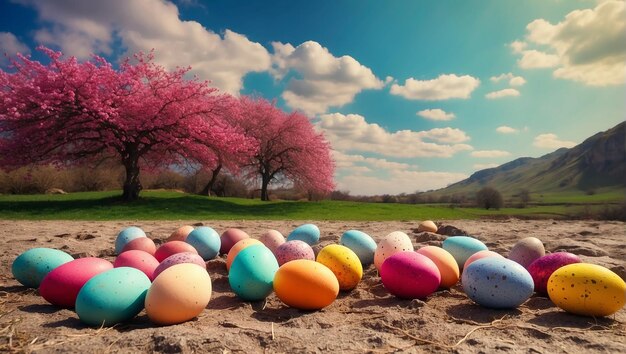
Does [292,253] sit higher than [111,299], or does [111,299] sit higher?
[292,253]

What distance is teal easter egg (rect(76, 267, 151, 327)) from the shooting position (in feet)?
12.3

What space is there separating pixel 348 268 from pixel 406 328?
1.68m

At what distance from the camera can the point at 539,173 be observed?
183 meters

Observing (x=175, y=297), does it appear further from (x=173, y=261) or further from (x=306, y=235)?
(x=306, y=235)

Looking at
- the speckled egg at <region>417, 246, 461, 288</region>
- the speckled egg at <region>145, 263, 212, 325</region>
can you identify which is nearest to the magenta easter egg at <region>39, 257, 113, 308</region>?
the speckled egg at <region>145, 263, 212, 325</region>

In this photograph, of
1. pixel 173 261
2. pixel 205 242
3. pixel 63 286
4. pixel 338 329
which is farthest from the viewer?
pixel 205 242

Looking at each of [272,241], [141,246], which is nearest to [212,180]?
[141,246]

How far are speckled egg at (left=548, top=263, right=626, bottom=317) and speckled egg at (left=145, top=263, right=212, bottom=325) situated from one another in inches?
158

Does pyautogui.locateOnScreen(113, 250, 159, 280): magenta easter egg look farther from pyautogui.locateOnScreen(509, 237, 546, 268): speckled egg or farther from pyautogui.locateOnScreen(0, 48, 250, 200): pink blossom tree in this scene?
pyautogui.locateOnScreen(0, 48, 250, 200): pink blossom tree

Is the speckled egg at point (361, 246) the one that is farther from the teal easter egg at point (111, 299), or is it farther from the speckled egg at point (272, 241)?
the teal easter egg at point (111, 299)

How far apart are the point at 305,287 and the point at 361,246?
2.76m

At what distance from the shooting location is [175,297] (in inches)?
148

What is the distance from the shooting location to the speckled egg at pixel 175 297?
3750 mm

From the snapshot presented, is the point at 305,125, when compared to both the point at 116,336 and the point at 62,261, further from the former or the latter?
the point at 116,336
